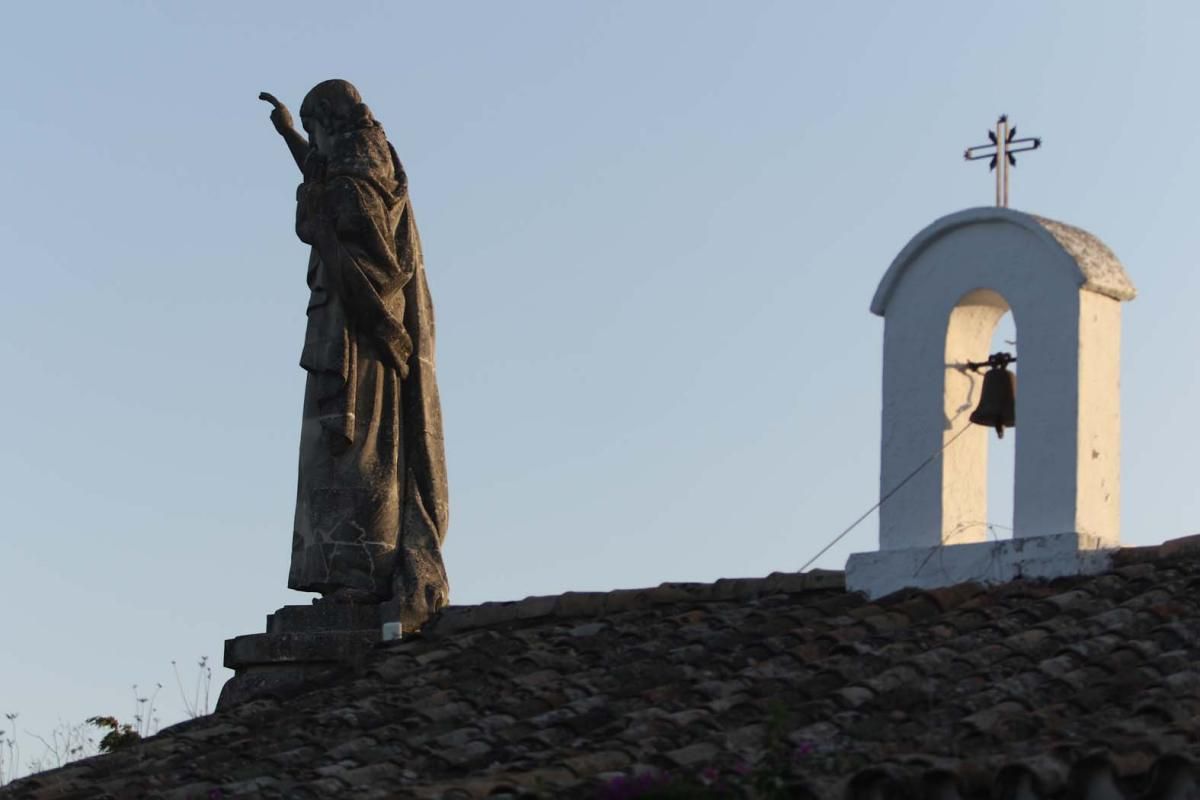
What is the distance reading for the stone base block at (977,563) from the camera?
11.1 metres

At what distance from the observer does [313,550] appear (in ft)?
41.9

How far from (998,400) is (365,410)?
3415 mm

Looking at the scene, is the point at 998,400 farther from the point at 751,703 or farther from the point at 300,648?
the point at 300,648

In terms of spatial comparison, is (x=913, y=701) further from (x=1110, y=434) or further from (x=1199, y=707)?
(x=1110, y=434)

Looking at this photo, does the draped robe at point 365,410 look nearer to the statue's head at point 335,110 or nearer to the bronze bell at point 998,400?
the statue's head at point 335,110

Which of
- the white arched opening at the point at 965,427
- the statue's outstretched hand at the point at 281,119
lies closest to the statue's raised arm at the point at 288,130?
the statue's outstretched hand at the point at 281,119

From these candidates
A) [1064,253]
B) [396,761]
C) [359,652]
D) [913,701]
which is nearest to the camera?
[913,701]

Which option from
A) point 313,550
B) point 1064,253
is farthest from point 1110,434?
point 313,550

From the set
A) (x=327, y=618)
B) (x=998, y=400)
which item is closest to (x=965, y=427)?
(x=998, y=400)

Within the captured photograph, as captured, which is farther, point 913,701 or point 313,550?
point 313,550

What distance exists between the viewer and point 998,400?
1159cm

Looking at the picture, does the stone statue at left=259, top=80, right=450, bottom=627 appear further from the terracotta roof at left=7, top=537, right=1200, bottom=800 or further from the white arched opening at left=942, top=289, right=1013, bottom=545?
the white arched opening at left=942, top=289, right=1013, bottom=545

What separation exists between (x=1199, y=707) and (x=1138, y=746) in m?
0.78

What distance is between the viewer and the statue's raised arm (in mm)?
13539
